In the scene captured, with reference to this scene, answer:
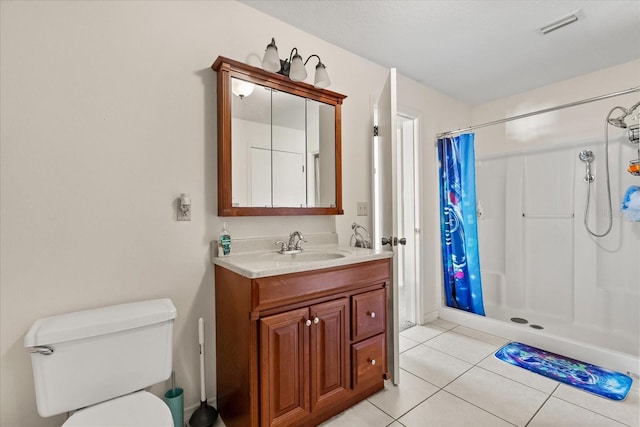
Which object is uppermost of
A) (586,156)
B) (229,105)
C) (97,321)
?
(229,105)

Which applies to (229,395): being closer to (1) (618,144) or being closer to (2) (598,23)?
(2) (598,23)

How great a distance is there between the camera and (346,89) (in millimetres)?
2297

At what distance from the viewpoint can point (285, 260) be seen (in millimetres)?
1687

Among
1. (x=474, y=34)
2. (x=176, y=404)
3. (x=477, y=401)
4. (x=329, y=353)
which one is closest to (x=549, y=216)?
(x=474, y=34)

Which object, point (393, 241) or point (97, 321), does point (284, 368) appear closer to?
point (97, 321)

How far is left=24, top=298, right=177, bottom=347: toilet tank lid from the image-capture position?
3.50 feet

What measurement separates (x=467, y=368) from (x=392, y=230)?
1.17 metres

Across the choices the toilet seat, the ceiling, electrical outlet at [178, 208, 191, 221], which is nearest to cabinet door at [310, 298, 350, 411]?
the toilet seat

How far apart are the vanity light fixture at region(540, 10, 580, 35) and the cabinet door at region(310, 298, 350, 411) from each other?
2.31 m

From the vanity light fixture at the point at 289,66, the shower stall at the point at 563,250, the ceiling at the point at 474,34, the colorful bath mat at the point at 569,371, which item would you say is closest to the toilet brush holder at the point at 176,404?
the vanity light fixture at the point at 289,66

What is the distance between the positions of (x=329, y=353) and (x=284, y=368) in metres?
0.28

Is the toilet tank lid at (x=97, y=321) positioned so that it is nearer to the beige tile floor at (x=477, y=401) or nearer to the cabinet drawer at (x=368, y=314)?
the cabinet drawer at (x=368, y=314)

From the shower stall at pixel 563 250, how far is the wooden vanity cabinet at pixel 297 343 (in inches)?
65.0

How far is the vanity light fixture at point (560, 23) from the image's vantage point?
190cm
